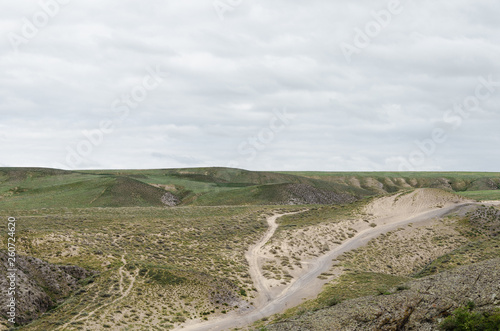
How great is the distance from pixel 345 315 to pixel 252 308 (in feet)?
40.8

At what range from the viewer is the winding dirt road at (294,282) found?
35.2 metres

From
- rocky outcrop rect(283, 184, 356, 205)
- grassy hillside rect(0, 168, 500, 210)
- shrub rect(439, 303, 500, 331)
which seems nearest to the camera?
shrub rect(439, 303, 500, 331)

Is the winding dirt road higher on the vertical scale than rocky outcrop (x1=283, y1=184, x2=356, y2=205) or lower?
lower

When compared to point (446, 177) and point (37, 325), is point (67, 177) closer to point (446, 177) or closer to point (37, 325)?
point (37, 325)

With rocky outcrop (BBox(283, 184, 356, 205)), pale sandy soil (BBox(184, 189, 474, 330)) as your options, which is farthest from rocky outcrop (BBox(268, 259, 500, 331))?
rocky outcrop (BBox(283, 184, 356, 205))

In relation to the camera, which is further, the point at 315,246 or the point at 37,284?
the point at 315,246

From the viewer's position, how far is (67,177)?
11962cm

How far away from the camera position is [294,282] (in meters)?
44.8

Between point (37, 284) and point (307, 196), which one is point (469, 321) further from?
point (307, 196)

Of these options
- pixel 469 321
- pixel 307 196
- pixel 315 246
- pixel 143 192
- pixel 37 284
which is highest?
pixel 143 192

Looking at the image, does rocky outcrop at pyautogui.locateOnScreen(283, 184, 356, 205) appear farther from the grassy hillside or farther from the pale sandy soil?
the pale sandy soil

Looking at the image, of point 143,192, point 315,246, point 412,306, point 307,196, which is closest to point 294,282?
point 315,246

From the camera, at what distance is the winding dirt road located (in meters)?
35.2

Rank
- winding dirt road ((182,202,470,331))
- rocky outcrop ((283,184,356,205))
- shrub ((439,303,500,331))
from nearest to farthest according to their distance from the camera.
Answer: shrub ((439,303,500,331)) < winding dirt road ((182,202,470,331)) < rocky outcrop ((283,184,356,205))
